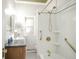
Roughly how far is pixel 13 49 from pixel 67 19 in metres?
2.20

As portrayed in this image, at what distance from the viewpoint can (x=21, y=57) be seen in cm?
231

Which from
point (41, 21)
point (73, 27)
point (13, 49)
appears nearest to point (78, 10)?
point (13, 49)

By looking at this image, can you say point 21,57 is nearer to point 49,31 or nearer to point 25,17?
point 49,31

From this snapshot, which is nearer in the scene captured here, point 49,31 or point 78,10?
point 78,10

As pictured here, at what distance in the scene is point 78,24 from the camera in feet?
3.06

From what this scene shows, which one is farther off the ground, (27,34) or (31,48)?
(27,34)

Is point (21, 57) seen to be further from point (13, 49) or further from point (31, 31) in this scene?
point (31, 31)

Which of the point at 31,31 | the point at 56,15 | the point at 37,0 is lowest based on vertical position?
the point at 31,31

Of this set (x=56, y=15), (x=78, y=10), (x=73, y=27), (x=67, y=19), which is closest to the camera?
(x=78, y=10)

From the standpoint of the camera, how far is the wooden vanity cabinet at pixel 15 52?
2201 mm

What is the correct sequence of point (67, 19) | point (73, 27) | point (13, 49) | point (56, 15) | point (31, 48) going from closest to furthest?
point (13, 49)
point (73, 27)
point (67, 19)
point (56, 15)
point (31, 48)

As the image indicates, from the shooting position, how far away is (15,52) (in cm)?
225

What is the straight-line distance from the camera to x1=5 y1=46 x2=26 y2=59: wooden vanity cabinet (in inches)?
86.7

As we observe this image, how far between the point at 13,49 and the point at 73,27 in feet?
6.24
